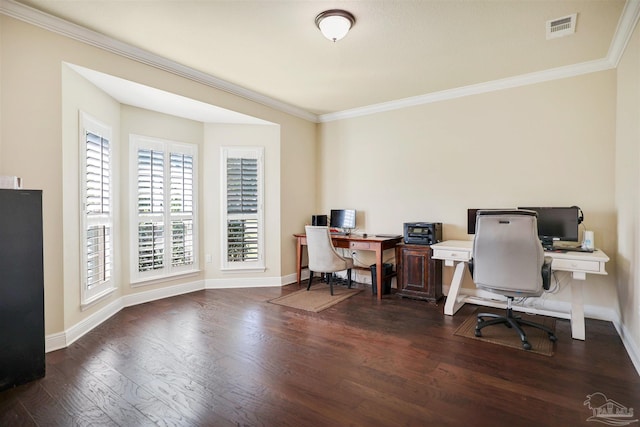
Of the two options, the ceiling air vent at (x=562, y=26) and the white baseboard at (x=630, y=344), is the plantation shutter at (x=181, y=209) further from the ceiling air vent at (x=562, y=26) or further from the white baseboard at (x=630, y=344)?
the white baseboard at (x=630, y=344)

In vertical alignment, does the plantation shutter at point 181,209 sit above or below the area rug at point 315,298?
above

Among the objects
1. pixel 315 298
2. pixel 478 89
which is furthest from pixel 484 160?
pixel 315 298

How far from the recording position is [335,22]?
255 cm

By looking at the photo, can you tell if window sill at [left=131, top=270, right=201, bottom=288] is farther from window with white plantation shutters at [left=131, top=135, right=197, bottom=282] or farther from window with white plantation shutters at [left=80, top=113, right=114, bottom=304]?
window with white plantation shutters at [left=80, top=113, right=114, bottom=304]

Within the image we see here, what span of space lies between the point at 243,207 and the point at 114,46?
2.46 m

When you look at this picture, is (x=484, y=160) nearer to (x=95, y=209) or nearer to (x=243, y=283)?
(x=243, y=283)

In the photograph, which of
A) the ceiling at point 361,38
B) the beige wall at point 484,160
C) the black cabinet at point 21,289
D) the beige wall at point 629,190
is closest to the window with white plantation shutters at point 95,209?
the black cabinet at point 21,289

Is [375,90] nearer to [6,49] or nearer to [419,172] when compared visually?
[419,172]

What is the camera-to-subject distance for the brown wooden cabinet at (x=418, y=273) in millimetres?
4043

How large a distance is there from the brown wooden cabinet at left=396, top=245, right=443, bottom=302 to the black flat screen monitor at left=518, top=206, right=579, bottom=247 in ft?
3.88

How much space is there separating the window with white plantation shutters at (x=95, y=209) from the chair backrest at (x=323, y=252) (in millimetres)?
2308

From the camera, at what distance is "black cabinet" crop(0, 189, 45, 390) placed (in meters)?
2.12

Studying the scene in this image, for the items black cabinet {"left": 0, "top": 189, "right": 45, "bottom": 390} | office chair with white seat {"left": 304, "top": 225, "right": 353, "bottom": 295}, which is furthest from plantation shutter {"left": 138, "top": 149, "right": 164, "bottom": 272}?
office chair with white seat {"left": 304, "top": 225, "right": 353, "bottom": 295}

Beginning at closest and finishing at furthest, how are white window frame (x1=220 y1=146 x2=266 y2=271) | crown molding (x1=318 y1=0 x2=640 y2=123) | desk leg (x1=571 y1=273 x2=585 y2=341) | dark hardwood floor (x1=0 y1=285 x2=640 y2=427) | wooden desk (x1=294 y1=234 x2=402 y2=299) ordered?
dark hardwood floor (x1=0 y1=285 x2=640 y2=427)
crown molding (x1=318 y1=0 x2=640 y2=123)
desk leg (x1=571 y1=273 x2=585 y2=341)
wooden desk (x1=294 y1=234 x2=402 y2=299)
white window frame (x1=220 y1=146 x2=266 y2=271)
